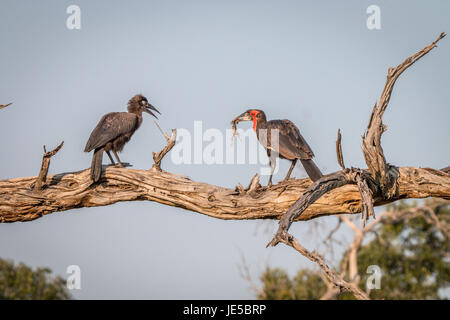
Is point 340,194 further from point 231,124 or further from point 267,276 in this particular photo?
point 267,276

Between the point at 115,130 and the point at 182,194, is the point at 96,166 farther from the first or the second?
the point at 115,130

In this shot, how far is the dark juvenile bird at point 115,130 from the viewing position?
26.6ft

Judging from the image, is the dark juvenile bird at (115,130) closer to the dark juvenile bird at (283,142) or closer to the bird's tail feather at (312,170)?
the dark juvenile bird at (283,142)

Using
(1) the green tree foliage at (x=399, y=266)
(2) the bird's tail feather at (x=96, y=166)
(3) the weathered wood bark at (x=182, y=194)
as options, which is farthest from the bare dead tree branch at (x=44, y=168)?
(1) the green tree foliage at (x=399, y=266)

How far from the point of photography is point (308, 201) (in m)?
5.96

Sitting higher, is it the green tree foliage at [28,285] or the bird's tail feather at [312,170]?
the bird's tail feather at [312,170]

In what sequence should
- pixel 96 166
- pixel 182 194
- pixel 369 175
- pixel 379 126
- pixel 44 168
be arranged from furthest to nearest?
pixel 96 166, pixel 182 194, pixel 44 168, pixel 369 175, pixel 379 126

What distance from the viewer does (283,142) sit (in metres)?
8.36

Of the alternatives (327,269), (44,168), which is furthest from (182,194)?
(327,269)

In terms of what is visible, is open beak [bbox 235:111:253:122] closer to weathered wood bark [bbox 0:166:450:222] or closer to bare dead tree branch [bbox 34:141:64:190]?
weathered wood bark [bbox 0:166:450:222]

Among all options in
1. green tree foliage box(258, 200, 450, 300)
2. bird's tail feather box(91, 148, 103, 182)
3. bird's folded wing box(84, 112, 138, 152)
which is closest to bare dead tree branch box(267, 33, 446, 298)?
bird's tail feather box(91, 148, 103, 182)

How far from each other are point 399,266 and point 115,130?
56.6 feet

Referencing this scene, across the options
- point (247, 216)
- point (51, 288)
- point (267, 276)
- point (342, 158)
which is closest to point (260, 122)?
point (247, 216)
